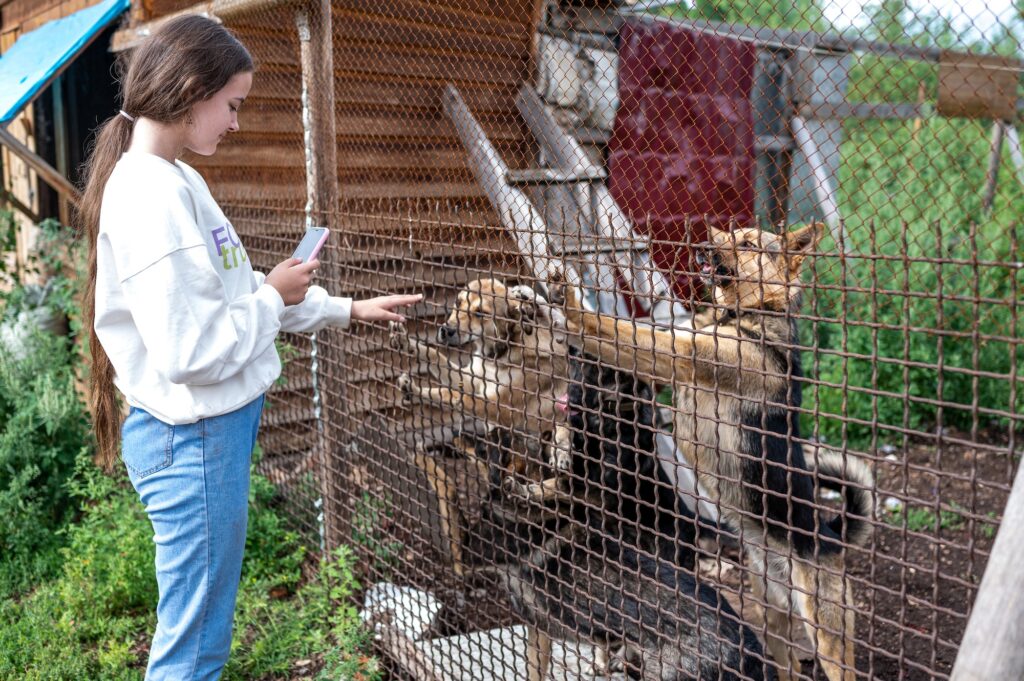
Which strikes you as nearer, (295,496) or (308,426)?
(295,496)

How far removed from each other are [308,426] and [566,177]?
2276 millimetres

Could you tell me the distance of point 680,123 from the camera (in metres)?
6.37

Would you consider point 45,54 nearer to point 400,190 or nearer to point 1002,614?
point 400,190

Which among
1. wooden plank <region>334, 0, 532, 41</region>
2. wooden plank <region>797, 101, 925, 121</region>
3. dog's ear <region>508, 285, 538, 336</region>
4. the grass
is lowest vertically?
the grass

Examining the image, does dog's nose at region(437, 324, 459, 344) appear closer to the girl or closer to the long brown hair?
the girl

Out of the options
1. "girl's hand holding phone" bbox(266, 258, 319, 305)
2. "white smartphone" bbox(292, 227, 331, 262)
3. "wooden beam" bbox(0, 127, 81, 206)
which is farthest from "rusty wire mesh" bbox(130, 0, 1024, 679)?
"wooden beam" bbox(0, 127, 81, 206)

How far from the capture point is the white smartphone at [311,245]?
2.63m

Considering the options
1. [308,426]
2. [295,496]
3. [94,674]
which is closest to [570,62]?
[308,426]

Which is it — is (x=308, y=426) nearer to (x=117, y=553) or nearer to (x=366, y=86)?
(x=117, y=553)

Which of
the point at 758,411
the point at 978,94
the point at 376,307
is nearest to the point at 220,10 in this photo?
the point at 376,307

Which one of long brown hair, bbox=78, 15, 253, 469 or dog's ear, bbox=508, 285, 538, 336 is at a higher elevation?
long brown hair, bbox=78, 15, 253, 469

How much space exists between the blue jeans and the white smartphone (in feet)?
1.75

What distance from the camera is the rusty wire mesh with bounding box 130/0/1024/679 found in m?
2.94

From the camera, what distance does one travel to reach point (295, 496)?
5133 millimetres
